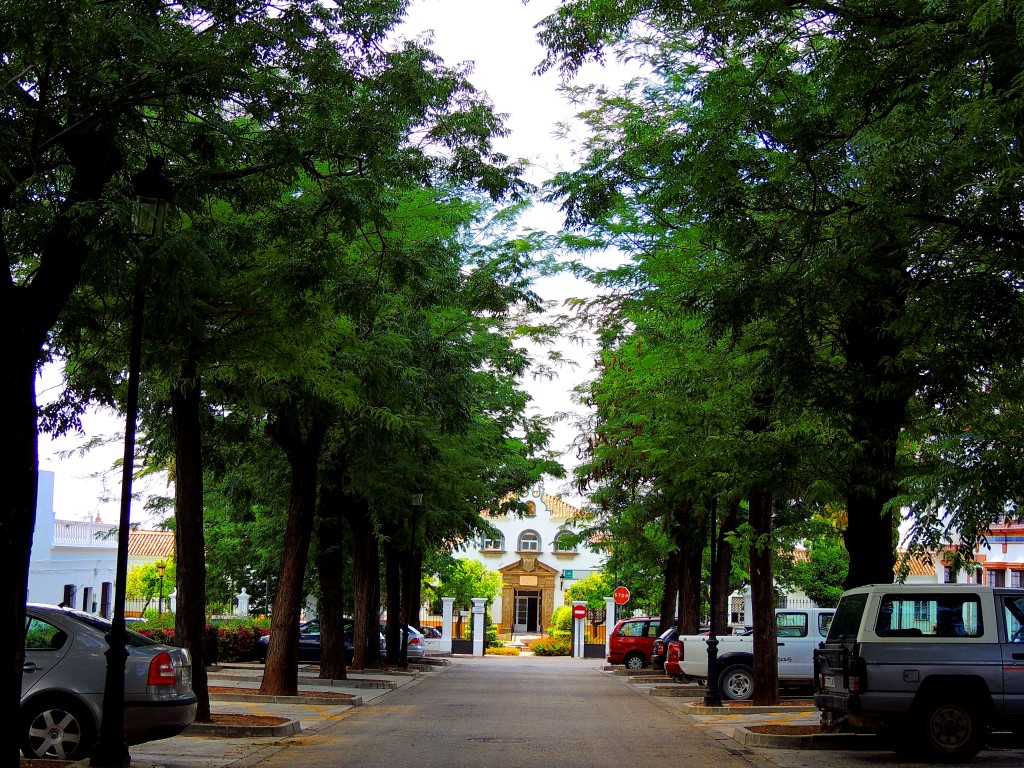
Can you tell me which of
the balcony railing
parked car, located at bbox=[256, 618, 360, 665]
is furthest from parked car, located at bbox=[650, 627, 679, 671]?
the balcony railing

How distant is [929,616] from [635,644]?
89.3 feet

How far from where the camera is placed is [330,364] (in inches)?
628

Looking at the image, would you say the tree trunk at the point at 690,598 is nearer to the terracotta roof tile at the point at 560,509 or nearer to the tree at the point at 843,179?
the tree at the point at 843,179

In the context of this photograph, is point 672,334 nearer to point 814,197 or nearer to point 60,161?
point 814,197

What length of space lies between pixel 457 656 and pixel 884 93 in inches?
1971

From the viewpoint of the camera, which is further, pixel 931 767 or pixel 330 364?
pixel 330 364

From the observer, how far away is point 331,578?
2664 cm

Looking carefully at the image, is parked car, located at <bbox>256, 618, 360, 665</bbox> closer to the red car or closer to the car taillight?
the red car

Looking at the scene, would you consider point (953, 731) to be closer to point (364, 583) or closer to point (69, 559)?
point (364, 583)

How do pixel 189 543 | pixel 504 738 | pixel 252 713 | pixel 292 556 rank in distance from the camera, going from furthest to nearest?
pixel 292 556 → pixel 252 713 → pixel 504 738 → pixel 189 543

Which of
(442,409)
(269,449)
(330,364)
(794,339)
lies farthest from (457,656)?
(794,339)

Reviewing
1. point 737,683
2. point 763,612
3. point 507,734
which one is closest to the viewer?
point 507,734

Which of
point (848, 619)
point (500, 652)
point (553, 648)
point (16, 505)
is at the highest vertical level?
point (16, 505)

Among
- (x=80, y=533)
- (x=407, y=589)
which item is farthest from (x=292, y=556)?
(x=80, y=533)
